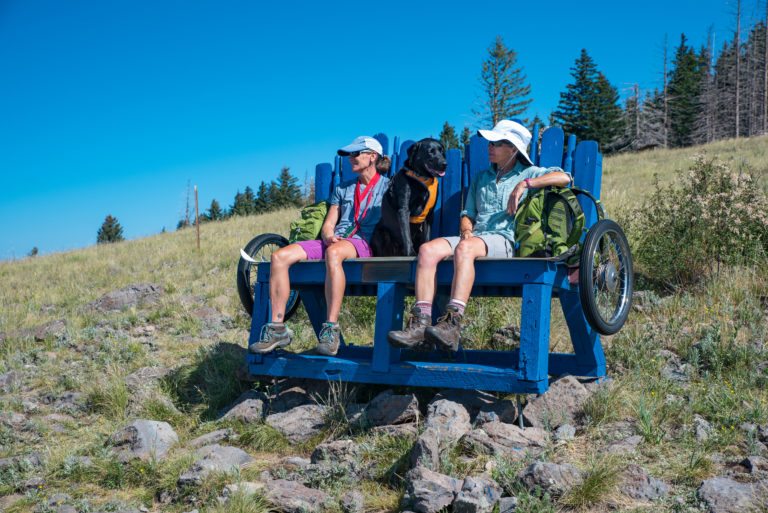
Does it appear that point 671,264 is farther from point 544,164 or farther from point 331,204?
point 331,204

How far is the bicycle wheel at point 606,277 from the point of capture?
3.71 metres

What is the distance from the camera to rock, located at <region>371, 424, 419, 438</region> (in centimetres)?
371

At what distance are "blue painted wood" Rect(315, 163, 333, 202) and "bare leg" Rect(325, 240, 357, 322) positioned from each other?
119cm

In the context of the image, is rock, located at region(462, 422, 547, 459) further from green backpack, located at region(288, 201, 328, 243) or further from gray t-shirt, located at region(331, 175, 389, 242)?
green backpack, located at region(288, 201, 328, 243)

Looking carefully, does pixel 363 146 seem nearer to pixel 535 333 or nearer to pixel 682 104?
pixel 535 333

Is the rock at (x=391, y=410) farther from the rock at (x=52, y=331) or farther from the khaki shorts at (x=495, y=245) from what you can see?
the rock at (x=52, y=331)

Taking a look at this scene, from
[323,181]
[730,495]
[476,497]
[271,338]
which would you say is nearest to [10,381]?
[271,338]

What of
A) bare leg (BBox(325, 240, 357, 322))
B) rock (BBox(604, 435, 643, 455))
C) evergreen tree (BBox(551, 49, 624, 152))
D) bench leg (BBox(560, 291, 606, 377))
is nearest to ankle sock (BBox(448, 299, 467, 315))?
bench leg (BBox(560, 291, 606, 377))

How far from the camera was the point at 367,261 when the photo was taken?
4418 mm

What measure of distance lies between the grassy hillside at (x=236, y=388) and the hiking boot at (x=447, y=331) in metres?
0.61

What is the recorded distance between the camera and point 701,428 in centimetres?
353

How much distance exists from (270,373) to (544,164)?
7.82ft

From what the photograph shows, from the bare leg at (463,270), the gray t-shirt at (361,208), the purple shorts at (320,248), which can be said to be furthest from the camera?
Answer: the gray t-shirt at (361,208)

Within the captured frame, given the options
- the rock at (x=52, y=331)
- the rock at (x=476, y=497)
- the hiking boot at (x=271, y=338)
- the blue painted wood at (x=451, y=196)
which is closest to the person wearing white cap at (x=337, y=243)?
the hiking boot at (x=271, y=338)
